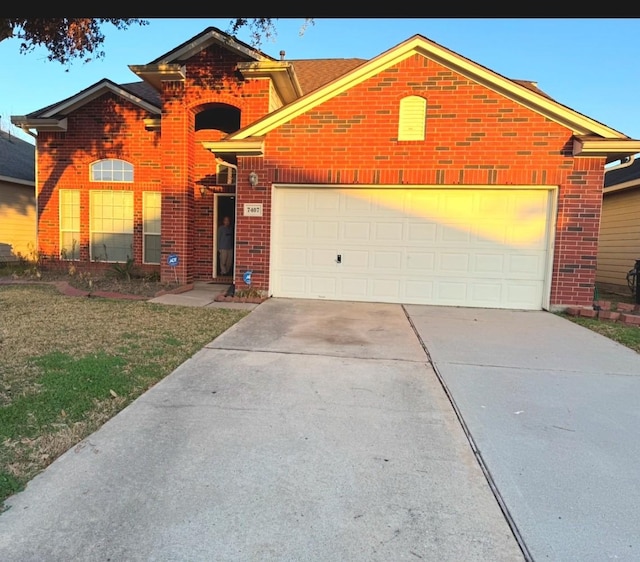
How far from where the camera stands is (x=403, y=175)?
8336 mm

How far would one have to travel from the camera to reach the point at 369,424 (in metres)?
3.28

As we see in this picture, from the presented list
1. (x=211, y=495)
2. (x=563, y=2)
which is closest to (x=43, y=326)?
(x=211, y=495)

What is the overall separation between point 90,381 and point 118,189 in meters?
9.01

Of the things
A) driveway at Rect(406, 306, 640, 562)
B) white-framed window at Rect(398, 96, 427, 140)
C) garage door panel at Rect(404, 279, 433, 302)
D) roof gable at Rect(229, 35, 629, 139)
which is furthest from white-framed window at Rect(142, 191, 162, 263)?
driveway at Rect(406, 306, 640, 562)

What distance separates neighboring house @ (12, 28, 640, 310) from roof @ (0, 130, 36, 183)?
751cm

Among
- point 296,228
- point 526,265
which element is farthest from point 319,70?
point 526,265

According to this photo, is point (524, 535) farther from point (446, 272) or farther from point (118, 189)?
point (118, 189)

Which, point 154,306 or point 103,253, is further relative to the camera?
point 103,253

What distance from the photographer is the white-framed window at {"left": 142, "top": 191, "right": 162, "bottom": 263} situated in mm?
11406

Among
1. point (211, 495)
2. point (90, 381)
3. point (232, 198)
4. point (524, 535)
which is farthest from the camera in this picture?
point (232, 198)

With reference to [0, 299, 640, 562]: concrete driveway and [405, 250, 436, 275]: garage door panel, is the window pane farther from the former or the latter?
[0, 299, 640, 562]: concrete driveway

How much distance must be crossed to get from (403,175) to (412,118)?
1.10m

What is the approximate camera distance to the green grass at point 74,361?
2.86 meters

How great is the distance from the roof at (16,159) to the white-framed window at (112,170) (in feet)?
14.6
